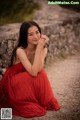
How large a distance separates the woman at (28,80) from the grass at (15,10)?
0.33 m

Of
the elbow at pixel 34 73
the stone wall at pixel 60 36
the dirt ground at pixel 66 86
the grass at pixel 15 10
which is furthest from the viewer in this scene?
the grass at pixel 15 10

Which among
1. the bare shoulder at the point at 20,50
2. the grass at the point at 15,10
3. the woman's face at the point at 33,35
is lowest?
the bare shoulder at the point at 20,50

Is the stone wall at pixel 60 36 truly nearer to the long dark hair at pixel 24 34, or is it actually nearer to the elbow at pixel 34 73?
the long dark hair at pixel 24 34

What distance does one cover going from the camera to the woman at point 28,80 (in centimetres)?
218

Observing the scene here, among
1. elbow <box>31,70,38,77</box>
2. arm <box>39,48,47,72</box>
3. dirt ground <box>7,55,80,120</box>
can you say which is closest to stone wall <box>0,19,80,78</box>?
dirt ground <box>7,55,80,120</box>

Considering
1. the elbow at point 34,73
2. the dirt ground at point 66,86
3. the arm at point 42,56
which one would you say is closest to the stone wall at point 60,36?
the dirt ground at point 66,86

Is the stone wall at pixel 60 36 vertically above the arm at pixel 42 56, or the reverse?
the stone wall at pixel 60 36

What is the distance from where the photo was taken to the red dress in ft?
7.16

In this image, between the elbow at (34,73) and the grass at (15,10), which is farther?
the grass at (15,10)

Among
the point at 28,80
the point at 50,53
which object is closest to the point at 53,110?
the point at 28,80

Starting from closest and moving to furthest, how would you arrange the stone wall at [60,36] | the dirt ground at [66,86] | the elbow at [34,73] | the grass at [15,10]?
the elbow at [34,73] → the dirt ground at [66,86] → the stone wall at [60,36] → the grass at [15,10]

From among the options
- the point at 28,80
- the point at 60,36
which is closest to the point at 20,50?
the point at 28,80

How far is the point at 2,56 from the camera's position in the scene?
239cm

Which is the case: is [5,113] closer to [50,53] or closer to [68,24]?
[50,53]
